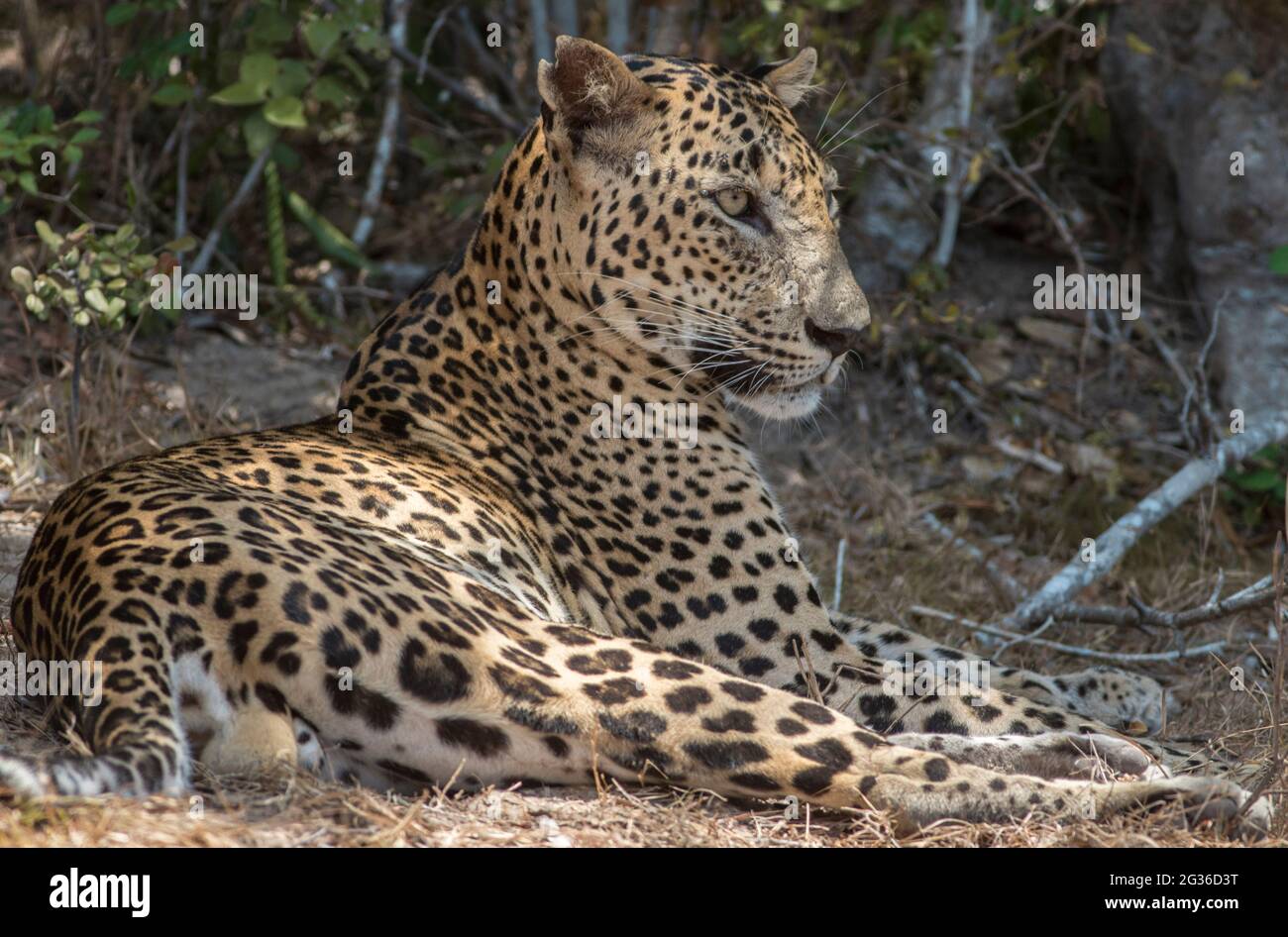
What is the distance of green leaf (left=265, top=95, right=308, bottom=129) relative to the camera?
7691mm

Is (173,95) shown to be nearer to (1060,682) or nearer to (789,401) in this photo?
(789,401)

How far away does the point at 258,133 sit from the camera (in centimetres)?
796

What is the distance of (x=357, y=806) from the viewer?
3.74 meters

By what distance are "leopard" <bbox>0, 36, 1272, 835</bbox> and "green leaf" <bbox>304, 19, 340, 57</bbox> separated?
8.26 feet

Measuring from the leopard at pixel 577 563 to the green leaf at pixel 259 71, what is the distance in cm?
279

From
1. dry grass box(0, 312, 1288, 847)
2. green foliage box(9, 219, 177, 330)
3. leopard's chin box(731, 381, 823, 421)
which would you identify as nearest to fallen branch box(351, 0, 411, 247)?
dry grass box(0, 312, 1288, 847)

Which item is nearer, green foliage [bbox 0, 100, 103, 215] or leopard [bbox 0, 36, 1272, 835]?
leopard [bbox 0, 36, 1272, 835]

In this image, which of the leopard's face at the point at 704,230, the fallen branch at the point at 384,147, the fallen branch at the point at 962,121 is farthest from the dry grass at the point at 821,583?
the leopard's face at the point at 704,230

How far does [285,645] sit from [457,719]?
451 millimetres

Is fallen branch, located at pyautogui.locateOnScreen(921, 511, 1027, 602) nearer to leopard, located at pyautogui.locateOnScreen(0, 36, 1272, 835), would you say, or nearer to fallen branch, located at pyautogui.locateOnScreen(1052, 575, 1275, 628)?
fallen branch, located at pyautogui.locateOnScreen(1052, 575, 1275, 628)

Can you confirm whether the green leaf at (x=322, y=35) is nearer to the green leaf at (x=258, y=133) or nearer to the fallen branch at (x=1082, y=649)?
the green leaf at (x=258, y=133)

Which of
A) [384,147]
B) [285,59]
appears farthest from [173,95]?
[384,147]
